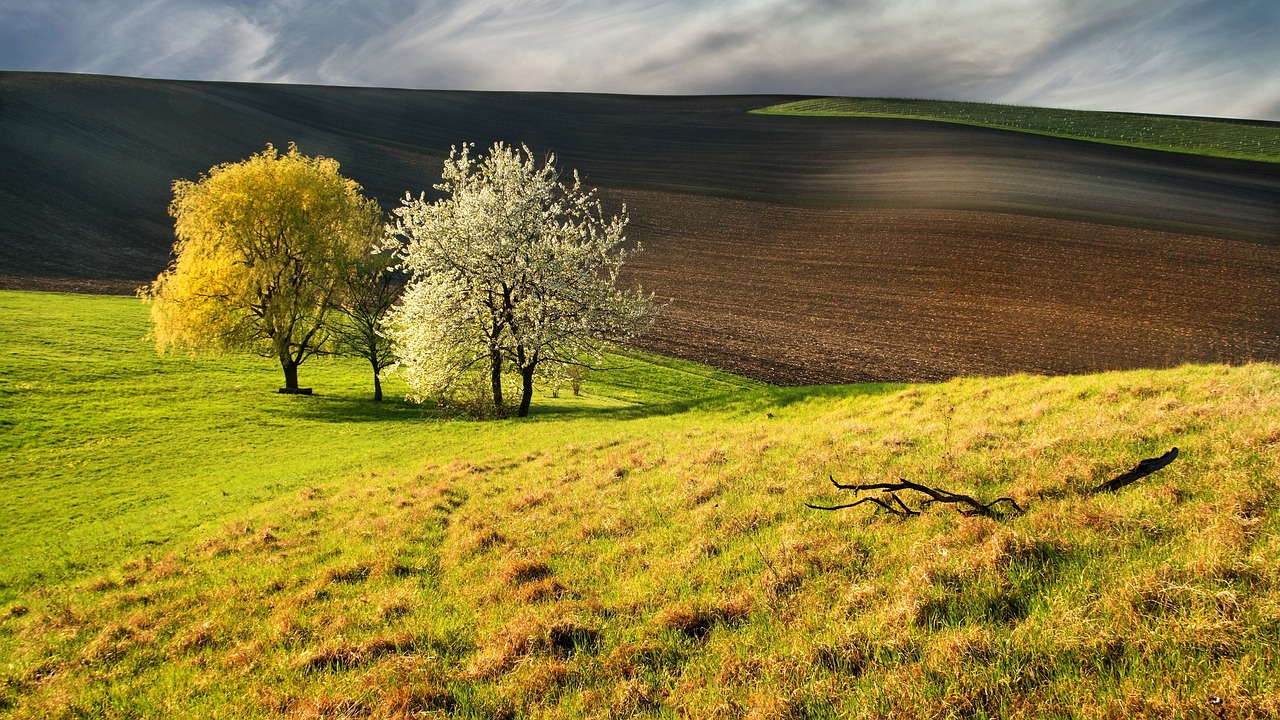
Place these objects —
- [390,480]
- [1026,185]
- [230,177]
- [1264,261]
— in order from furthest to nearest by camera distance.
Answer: [1026,185] → [1264,261] → [230,177] → [390,480]

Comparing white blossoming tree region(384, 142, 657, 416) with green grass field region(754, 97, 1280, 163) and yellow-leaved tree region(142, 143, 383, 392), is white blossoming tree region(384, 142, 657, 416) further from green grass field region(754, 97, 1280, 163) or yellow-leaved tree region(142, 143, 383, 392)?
green grass field region(754, 97, 1280, 163)

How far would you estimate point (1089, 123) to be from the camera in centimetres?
11875

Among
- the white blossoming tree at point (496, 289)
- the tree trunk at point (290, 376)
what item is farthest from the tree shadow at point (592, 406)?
the white blossoming tree at point (496, 289)

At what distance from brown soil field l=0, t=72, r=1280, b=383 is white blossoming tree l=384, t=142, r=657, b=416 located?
57.7 feet

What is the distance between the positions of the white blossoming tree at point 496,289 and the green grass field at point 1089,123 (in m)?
114

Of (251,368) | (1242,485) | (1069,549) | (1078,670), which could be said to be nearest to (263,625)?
(1078,670)

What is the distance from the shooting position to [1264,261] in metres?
59.6

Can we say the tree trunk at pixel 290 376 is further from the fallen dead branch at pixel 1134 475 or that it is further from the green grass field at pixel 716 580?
the fallen dead branch at pixel 1134 475

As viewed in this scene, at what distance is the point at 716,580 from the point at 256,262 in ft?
125

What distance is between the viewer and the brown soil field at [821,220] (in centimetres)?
5094

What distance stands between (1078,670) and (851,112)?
5908 inches

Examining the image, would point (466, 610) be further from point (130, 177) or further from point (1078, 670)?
point (130, 177)

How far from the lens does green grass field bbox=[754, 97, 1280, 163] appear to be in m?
104

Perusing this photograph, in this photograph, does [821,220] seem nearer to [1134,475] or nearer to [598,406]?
[598,406]
